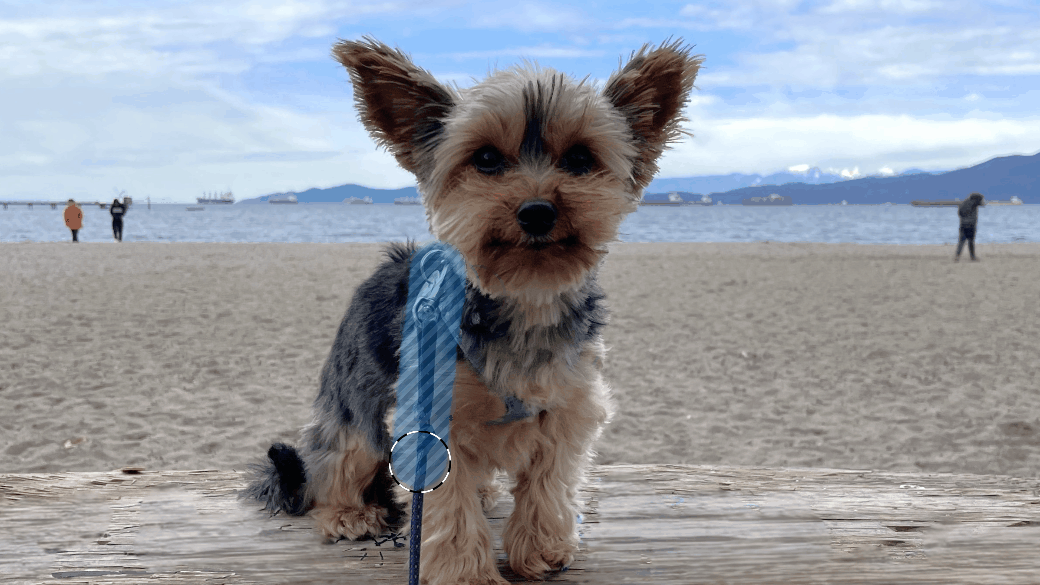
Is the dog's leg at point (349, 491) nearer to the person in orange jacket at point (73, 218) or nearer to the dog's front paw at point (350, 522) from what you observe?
the dog's front paw at point (350, 522)

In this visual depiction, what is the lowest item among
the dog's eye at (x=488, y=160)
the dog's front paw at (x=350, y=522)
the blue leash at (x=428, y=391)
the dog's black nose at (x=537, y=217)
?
the dog's front paw at (x=350, y=522)

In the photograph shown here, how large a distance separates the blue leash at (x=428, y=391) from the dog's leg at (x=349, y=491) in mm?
876

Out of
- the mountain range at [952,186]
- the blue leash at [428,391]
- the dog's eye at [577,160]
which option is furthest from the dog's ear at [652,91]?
the mountain range at [952,186]

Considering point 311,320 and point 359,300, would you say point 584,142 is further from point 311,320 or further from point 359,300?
point 311,320

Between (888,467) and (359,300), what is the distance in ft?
18.7

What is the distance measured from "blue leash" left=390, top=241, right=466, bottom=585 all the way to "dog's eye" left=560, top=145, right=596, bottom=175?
603 mm

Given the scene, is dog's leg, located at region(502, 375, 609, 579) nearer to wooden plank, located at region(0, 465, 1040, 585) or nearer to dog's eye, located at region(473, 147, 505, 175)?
wooden plank, located at region(0, 465, 1040, 585)

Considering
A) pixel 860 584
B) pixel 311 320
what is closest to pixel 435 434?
pixel 860 584

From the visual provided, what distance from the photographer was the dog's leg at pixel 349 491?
10.6 feet

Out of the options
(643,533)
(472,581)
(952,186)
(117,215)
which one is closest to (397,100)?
(472,581)

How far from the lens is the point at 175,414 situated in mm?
8227

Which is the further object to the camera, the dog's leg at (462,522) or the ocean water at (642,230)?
the ocean water at (642,230)

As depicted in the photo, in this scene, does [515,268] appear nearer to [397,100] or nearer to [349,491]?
[397,100]

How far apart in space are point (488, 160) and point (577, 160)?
0.32m
